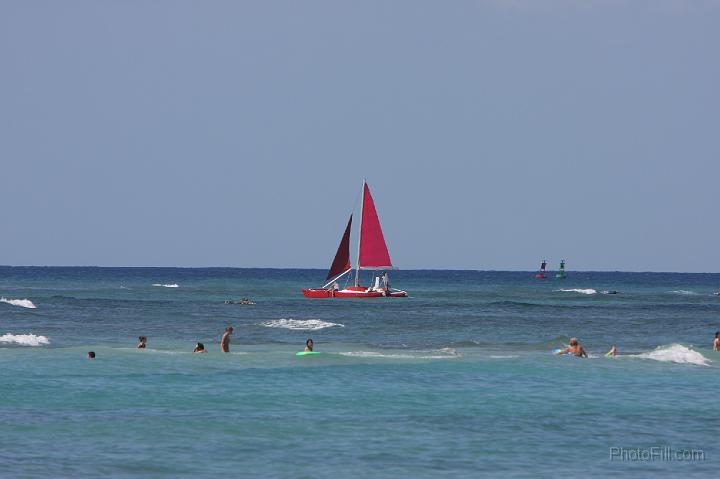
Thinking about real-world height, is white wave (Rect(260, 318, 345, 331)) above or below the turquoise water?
above

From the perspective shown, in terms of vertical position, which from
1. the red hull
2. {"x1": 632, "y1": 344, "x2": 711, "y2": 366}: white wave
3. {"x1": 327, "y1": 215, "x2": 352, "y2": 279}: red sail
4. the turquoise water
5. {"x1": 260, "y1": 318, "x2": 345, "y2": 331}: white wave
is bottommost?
the turquoise water

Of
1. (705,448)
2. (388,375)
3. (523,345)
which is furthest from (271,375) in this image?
(523,345)

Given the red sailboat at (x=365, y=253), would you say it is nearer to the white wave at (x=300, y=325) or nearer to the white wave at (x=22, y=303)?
the white wave at (x=22, y=303)

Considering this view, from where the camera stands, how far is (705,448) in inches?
866

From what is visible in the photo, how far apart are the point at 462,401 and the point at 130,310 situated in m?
52.4

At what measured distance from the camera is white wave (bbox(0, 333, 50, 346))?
45.7 meters

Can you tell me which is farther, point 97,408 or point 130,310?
point 130,310

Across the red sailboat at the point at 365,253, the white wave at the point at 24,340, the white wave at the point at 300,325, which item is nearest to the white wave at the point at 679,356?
the white wave at the point at 300,325

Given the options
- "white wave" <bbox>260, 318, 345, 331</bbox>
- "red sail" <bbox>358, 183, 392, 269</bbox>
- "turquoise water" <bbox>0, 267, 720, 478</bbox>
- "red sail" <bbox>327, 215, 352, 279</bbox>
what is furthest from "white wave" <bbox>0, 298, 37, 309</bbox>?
"red sail" <bbox>358, 183, 392, 269</bbox>

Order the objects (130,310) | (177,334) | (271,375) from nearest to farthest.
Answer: (271,375)
(177,334)
(130,310)

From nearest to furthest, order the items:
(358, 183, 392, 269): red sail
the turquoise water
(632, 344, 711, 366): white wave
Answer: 1. the turquoise water
2. (632, 344, 711, 366): white wave
3. (358, 183, 392, 269): red sail

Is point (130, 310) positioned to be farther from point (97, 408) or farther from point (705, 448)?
point (705, 448)

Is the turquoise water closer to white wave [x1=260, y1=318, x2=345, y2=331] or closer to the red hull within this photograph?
white wave [x1=260, y1=318, x2=345, y2=331]

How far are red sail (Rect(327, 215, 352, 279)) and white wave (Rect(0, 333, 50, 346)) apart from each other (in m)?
51.6
